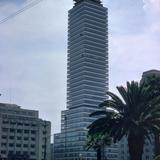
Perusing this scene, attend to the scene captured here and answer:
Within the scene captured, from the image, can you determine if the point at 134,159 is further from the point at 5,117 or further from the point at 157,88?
the point at 5,117

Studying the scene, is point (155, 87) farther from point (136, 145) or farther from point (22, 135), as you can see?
point (22, 135)

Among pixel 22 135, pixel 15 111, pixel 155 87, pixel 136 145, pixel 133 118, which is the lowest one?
pixel 136 145

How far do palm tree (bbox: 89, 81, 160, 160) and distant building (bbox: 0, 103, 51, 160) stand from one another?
410 ft

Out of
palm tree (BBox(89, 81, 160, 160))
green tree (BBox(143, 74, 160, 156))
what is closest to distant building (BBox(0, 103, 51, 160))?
green tree (BBox(143, 74, 160, 156))

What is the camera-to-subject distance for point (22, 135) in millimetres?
181500

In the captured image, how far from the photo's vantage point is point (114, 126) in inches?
2094

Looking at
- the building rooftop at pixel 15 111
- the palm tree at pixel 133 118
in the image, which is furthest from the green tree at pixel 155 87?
the building rooftop at pixel 15 111

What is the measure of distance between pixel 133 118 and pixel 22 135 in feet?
443

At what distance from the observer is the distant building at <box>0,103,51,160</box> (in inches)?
7008

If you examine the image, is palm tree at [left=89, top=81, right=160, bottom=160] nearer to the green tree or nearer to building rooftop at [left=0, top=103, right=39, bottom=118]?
the green tree

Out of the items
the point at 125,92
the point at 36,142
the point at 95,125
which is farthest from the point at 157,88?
the point at 36,142

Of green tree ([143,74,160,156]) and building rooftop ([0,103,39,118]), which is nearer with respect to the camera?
→ green tree ([143,74,160,156])

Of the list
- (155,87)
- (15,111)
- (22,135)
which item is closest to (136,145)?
(155,87)

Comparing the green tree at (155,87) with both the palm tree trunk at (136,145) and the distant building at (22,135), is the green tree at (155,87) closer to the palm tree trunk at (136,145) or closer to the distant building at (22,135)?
the palm tree trunk at (136,145)
